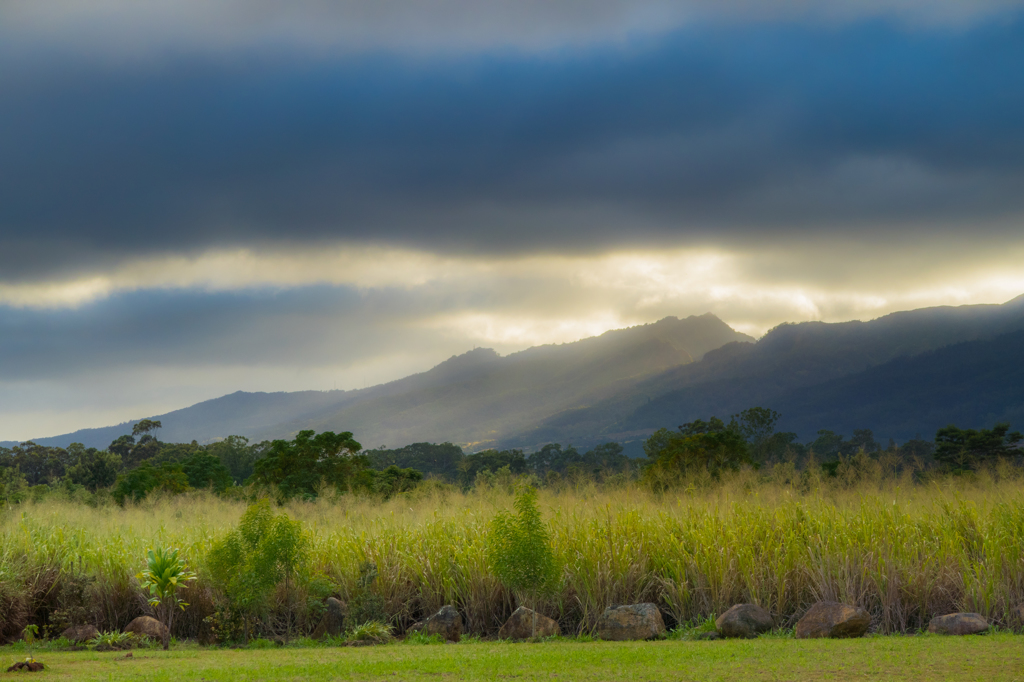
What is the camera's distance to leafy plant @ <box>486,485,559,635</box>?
1162cm

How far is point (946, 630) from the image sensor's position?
1060 cm

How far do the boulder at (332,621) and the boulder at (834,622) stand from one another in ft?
22.1

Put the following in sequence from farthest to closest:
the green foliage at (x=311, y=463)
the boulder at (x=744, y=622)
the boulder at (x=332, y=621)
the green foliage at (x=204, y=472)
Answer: the green foliage at (x=204, y=472) → the green foliage at (x=311, y=463) → the boulder at (x=332, y=621) → the boulder at (x=744, y=622)

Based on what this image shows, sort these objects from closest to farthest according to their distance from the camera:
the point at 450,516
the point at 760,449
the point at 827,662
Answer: the point at 827,662 → the point at 450,516 → the point at 760,449

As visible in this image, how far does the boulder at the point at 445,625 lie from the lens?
39.2ft

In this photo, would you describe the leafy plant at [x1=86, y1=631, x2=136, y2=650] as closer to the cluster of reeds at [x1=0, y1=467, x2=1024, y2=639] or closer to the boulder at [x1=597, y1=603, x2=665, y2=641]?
the cluster of reeds at [x1=0, y1=467, x2=1024, y2=639]

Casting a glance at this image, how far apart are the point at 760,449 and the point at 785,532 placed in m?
67.1

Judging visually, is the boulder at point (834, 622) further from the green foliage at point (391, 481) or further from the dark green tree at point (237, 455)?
the dark green tree at point (237, 455)

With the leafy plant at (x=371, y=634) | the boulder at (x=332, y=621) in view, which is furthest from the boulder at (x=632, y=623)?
the boulder at (x=332, y=621)

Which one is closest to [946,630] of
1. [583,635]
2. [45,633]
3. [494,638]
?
[583,635]

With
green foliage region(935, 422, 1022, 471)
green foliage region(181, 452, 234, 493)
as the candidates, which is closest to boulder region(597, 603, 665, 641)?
green foliage region(181, 452, 234, 493)

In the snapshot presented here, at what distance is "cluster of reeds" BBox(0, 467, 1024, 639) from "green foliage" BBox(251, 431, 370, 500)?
20539mm

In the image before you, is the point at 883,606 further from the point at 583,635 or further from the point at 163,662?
the point at 163,662

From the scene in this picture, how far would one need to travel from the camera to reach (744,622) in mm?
10953
